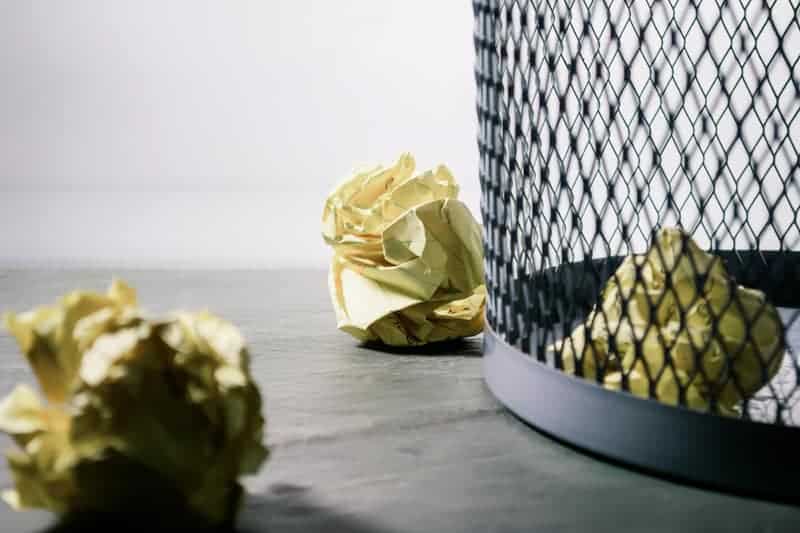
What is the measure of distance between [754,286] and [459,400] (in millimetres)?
356

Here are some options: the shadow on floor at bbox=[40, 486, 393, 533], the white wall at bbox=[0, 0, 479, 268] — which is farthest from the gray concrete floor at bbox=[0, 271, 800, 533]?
the white wall at bbox=[0, 0, 479, 268]

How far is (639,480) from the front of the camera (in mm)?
590

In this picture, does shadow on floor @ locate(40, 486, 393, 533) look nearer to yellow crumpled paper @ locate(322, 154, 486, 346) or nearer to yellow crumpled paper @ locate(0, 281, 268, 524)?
yellow crumpled paper @ locate(0, 281, 268, 524)

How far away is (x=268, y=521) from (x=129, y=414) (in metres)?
0.09

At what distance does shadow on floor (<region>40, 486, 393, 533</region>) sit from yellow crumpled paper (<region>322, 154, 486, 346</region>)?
27 cm

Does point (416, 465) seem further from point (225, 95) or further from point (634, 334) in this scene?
point (225, 95)

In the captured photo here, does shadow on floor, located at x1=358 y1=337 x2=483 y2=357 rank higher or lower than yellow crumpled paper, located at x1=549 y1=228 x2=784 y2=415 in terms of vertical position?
lower

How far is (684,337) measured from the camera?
0.61 meters

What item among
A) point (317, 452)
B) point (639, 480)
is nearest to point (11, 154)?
point (317, 452)

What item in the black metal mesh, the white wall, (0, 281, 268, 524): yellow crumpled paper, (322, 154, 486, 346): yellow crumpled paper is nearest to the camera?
(0, 281, 268, 524): yellow crumpled paper

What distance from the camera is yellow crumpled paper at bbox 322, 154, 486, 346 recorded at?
823mm

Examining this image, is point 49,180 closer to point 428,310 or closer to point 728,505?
point 428,310

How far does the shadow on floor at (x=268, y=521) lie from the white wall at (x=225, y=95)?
1.36 metres

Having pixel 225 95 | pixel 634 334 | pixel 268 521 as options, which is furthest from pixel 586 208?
pixel 225 95
